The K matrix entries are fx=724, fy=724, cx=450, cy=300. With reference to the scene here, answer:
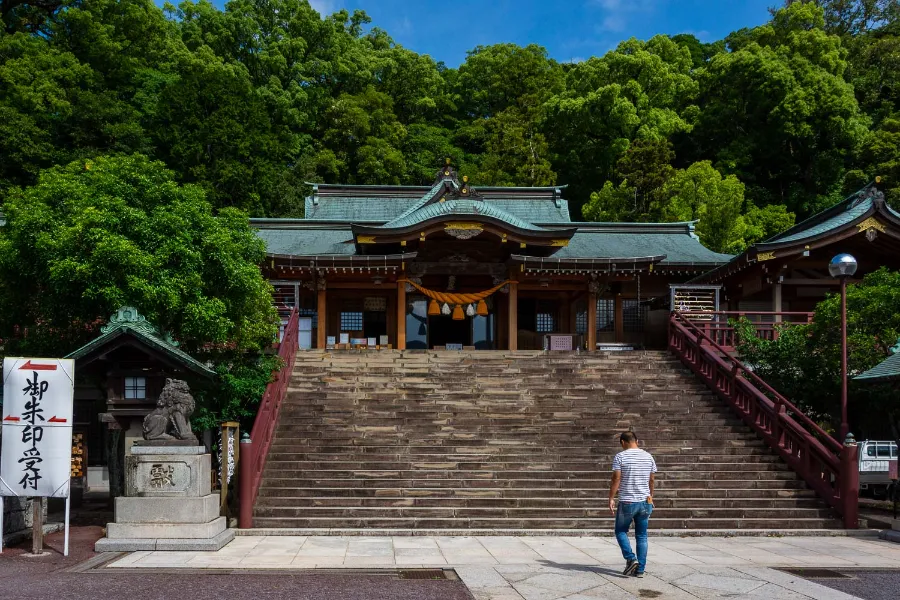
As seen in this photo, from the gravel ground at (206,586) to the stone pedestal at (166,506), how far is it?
3.95 feet

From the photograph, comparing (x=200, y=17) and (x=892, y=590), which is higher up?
(x=200, y=17)

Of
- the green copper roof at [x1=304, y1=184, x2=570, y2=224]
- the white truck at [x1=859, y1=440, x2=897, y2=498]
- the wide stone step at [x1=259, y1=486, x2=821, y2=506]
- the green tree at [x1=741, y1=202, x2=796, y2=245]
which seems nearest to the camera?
the wide stone step at [x1=259, y1=486, x2=821, y2=506]

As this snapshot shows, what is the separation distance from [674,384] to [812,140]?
29.2m

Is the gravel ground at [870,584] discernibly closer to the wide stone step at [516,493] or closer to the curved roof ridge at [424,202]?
the wide stone step at [516,493]

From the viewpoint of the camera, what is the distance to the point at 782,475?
12977 millimetres

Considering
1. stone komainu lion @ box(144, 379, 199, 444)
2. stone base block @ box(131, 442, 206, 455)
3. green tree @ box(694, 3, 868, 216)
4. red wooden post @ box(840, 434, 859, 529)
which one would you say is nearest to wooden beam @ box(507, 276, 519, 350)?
red wooden post @ box(840, 434, 859, 529)

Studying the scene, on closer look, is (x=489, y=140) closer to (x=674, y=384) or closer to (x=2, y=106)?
(x=2, y=106)

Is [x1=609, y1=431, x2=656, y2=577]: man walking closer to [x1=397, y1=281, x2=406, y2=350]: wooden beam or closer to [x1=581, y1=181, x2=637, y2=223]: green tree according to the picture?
[x1=397, y1=281, x2=406, y2=350]: wooden beam

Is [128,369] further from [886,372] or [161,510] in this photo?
[886,372]

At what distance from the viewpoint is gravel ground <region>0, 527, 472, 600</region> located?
23.0 feet

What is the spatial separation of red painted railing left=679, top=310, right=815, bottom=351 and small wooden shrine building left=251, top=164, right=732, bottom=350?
2.17 meters

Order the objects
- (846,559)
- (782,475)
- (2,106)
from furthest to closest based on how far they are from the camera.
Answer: (2,106) < (782,475) < (846,559)

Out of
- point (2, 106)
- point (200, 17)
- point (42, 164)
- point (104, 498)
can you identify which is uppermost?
point (200, 17)

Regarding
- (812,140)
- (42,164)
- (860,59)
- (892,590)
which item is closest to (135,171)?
(892,590)
